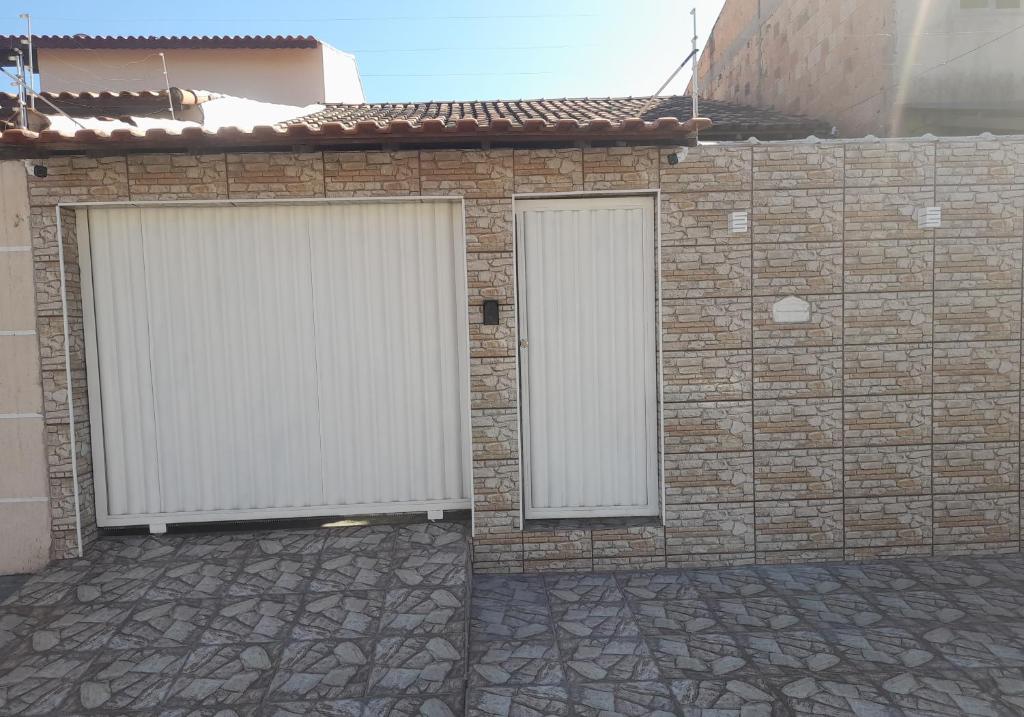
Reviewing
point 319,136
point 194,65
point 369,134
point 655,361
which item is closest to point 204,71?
point 194,65

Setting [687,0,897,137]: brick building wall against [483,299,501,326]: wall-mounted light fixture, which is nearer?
[483,299,501,326]: wall-mounted light fixture

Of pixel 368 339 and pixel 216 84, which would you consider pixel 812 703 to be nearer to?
pixel 368 339

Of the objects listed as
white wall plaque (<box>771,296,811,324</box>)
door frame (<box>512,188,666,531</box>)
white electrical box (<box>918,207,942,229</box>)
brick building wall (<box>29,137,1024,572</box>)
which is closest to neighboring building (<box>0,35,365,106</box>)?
brick building wall (<box>29,137,1024,572</box>)

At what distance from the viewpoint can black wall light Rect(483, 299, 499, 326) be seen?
5211 mm

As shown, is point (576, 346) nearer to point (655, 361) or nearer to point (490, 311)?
A: point (655, 361)

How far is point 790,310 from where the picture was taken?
5383 mm

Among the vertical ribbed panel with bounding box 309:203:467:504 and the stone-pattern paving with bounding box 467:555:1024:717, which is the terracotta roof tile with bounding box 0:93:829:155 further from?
the stone-pattern paving with bounding box 467:555:1024:717

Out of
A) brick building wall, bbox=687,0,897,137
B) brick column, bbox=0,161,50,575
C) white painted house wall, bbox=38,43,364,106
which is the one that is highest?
white painted house wall, bbox=38,43,364,106

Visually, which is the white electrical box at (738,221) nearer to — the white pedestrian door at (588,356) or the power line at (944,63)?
the white pedestrian door at (588,356)

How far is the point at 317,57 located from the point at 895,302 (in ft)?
37.5

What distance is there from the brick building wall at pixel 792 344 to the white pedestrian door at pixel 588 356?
0.67ft

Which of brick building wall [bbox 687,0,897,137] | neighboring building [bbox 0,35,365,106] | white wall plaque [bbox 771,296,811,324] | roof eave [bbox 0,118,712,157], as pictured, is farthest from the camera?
neighboring building [bbox 0,35,365,106]

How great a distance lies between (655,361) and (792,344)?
123 centimetres

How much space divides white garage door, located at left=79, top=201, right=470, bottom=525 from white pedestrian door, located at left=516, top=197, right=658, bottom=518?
67 centimetres
